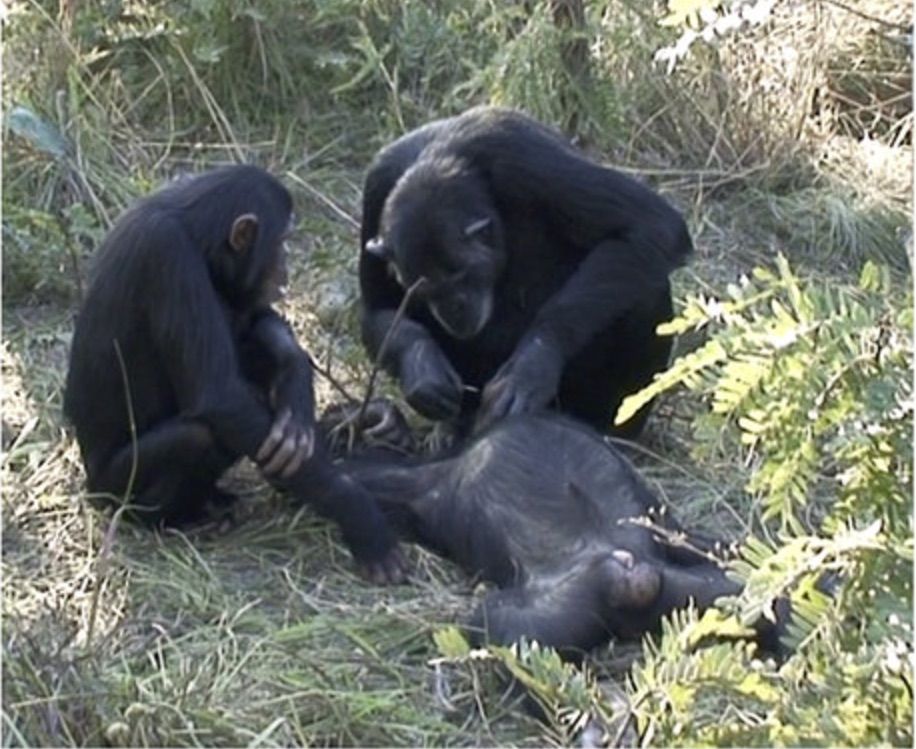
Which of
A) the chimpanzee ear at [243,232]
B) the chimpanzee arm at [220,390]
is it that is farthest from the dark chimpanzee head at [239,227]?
the chimpanzee arm at [220,390]

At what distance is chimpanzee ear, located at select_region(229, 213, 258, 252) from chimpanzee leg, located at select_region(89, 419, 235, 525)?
0.44m

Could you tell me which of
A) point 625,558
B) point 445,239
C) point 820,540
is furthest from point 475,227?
point 820,540

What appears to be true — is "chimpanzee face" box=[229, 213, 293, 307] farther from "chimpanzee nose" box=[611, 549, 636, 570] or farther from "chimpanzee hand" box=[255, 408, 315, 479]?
"chimpanzee nose" box=[611, 549, 636, 570]

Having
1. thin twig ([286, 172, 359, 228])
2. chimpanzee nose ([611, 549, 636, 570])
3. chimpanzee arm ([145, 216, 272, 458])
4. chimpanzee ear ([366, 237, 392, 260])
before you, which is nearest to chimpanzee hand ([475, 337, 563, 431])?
chimpanzee ear ([366, 237, 392, 260])

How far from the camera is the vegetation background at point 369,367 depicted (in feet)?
10.8

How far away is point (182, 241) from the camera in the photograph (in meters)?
4.91

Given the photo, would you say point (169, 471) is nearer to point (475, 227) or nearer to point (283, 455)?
point (283, 455)

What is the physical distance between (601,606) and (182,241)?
1.31 meters

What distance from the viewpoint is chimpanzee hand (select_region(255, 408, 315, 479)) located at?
4855 millimetres

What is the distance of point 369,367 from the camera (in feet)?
19.4

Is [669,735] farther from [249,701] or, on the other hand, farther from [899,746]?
[249,701]

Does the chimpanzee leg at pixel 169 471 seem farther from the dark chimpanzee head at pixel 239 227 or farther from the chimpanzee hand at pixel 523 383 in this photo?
the chimpanzee hand at pixel 523 383

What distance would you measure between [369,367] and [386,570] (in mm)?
1192

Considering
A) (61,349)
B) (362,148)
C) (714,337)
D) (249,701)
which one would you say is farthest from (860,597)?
(362,148)
